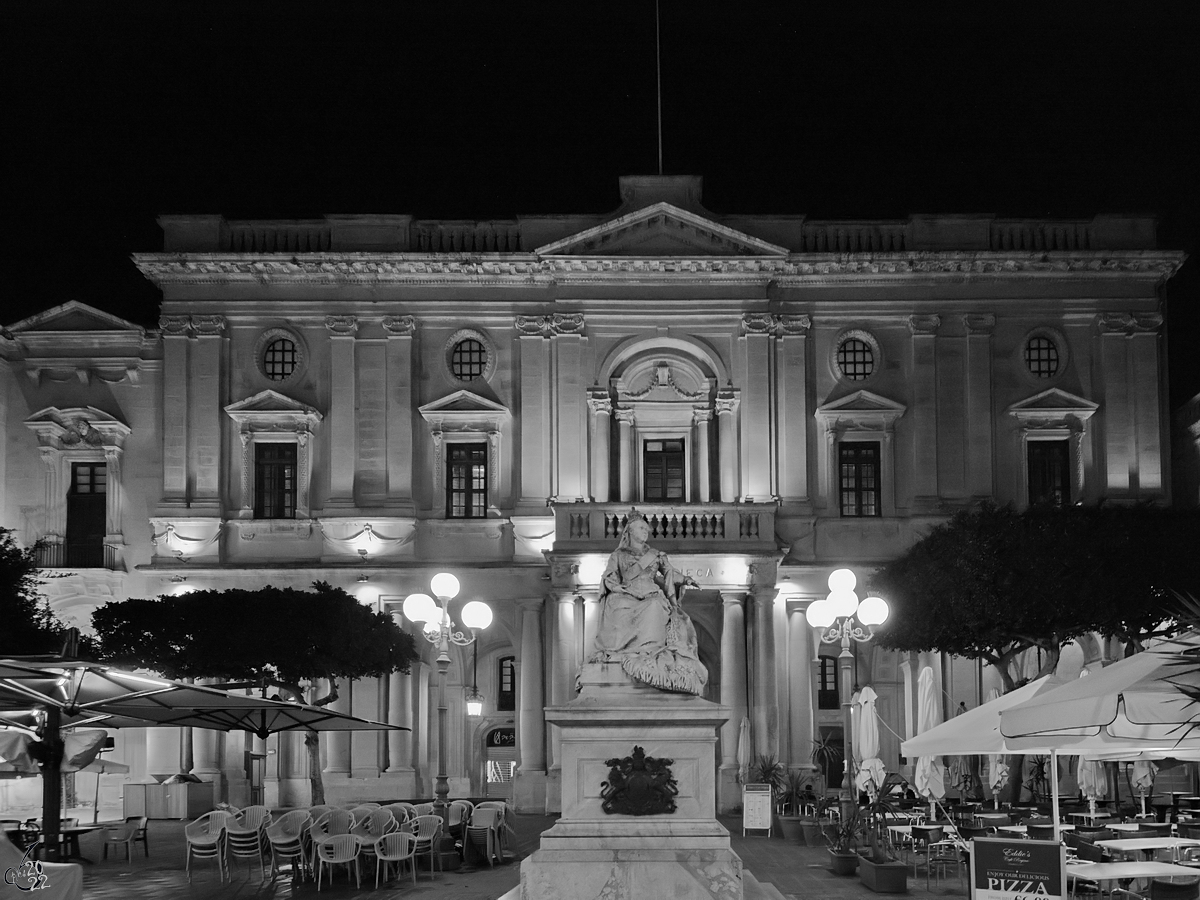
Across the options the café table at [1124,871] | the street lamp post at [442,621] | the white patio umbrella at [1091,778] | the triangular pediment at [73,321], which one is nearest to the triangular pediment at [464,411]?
the triangular pediment at [73,321]

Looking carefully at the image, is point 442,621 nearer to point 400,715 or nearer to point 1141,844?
point 1141,844

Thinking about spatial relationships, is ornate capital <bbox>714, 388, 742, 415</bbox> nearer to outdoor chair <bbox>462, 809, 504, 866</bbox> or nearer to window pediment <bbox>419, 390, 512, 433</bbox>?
window pediment <bbox>419, 390, 512, 433</bbox>

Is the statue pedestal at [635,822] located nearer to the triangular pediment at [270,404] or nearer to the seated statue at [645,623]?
the seated statue at [645,623]

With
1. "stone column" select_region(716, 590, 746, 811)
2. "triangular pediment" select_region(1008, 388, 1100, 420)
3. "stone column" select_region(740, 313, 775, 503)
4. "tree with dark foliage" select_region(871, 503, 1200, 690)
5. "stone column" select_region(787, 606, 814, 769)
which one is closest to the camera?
"tree with dark foliage" select_region(871, 503, 1200, 690)

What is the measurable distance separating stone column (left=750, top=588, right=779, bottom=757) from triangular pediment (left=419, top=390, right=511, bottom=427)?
8.79 meters

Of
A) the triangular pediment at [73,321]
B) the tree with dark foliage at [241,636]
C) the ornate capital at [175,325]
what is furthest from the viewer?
the triangular pediment at [73,321]

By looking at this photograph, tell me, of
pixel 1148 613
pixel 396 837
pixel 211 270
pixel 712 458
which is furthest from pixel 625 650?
pixel 211 270

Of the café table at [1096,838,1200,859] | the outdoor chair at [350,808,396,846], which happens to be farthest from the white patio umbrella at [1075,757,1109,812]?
the outdoor chair at [350,808,396,846]

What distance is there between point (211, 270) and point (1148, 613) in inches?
1009

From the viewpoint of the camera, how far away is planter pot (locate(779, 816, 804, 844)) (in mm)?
30109

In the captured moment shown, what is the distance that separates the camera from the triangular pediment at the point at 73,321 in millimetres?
45938

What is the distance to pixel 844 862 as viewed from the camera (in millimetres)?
23594

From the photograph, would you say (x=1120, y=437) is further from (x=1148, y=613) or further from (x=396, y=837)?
(x=396, y=837)

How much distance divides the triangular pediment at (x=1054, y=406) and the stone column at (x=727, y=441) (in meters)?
7.67
